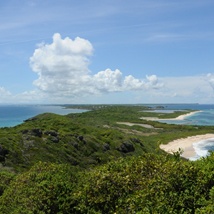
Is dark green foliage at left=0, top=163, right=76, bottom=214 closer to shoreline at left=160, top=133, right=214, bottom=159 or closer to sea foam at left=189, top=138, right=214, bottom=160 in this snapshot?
shoreline at left=160, top=133, right=214, bottom=159

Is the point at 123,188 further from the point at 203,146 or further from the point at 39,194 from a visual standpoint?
the point at 203,146

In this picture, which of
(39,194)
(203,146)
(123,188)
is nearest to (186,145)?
(203,146)

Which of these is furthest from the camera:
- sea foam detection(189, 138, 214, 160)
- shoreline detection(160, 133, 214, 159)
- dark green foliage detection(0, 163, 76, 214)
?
sea foam detection(189, 138, 214, 160)

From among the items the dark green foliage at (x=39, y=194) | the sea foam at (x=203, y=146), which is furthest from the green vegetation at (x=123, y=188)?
the sea foam at (x=203, y=146)

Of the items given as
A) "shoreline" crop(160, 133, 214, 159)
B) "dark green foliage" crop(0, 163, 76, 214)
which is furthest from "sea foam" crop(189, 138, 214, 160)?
"dark green foliage" crop(0, 163, 76, 214)

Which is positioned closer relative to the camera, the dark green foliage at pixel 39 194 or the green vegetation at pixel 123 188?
the green vegetation at pixel 123 188

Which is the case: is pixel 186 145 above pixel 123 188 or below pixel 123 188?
below

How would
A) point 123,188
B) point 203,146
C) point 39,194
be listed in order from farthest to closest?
point 203,146 < point 39,194 < point 123,188

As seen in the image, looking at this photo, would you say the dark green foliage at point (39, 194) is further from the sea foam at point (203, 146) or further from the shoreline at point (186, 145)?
the sea foam at point (203, 146)
